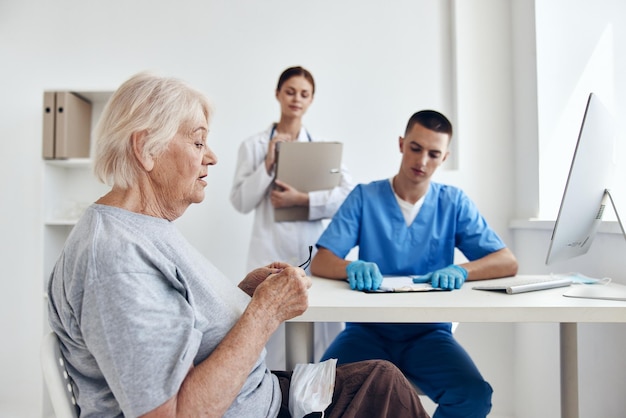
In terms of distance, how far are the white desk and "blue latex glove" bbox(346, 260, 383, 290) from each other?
0.06 m

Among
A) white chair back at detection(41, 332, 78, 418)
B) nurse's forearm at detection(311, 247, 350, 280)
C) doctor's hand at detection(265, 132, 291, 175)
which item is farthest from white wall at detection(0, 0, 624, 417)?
white chair back at detection(41, 332, 78, 418)

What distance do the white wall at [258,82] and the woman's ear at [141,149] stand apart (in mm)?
1743

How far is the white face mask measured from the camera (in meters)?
0.94

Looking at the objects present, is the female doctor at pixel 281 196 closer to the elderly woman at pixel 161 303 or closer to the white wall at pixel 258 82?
the white wall at pixel 258 82

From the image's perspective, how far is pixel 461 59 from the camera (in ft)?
8.21

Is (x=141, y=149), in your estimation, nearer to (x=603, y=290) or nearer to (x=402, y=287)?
(x=402, y=287)

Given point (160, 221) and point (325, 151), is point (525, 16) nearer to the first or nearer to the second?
point (325, 151)

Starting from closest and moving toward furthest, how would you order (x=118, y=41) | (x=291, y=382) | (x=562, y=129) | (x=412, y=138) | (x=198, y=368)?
1. (x=198, y=368)
2. (x=291, y=382)
3. (x=412, y=138)
4. (x=562, y=129)
5. (x=118, y=41)

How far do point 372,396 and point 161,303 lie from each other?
0.48 meters

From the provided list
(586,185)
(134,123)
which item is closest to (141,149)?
(134,123)

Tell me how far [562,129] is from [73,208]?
241 centimetres

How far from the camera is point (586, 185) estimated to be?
116cm

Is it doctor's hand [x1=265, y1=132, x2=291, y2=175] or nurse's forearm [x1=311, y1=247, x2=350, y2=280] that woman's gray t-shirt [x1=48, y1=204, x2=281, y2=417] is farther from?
doctor's hand [x1=265, y1=132, x2=291, y2=175]

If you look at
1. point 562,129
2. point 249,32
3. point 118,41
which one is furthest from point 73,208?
point 562,129
